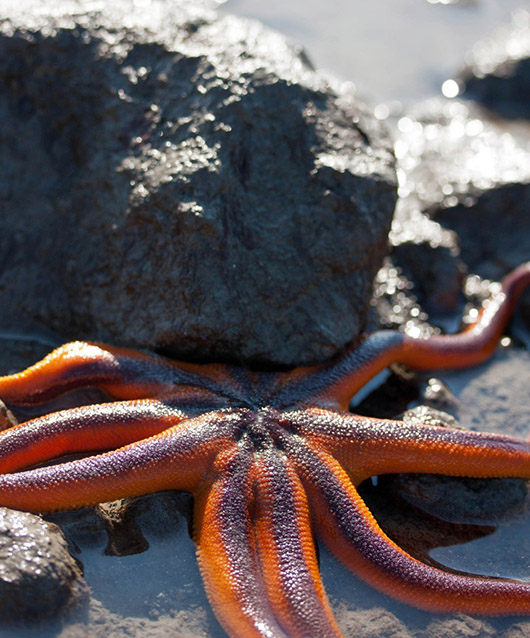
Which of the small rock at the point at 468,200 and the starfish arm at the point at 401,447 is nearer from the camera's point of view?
the starfish arm at the point at 401,447

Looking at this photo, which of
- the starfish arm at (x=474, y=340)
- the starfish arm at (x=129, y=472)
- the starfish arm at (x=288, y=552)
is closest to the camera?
the starfish arm at (x=288, y=552)

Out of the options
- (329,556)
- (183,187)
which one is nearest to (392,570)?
(329,556)

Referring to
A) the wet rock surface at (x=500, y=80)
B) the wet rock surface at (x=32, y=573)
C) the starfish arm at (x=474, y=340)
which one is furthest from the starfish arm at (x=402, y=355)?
the wet rock surface at (x=500, y=80)

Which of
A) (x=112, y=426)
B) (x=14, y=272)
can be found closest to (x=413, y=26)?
(x=14, y=272)

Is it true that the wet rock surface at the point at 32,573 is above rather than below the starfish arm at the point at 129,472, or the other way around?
below

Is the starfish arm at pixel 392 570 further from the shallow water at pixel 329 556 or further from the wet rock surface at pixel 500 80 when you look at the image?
the wet rock surface at pixel 500 80

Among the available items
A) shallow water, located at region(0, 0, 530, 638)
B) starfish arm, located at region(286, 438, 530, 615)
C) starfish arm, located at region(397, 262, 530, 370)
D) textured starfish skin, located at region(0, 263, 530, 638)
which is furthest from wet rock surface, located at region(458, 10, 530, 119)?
starfish arm, located at region(286, 438, 530, 615)
